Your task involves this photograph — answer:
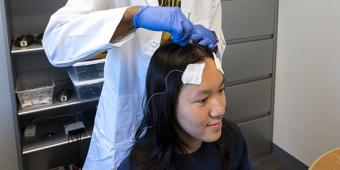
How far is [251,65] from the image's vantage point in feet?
7.43

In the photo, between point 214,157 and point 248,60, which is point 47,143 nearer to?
point 214,157

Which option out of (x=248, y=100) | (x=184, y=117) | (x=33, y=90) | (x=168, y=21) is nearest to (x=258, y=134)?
(x=248, y=100)

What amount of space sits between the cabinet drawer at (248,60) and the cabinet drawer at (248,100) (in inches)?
2.7

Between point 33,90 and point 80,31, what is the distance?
91 cm

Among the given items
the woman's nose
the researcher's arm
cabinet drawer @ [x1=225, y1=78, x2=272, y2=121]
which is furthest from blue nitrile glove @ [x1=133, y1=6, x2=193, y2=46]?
cabinet drawer @ [x1=225, y1=78, x2=272, y2=121]

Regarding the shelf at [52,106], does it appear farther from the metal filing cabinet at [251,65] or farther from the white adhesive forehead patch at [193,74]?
the white adhesive forehead patch at [193,74]

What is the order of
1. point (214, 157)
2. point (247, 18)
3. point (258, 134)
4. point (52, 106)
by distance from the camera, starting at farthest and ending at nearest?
point (258, 134), point (247, 18), point (52, 106), point (214, 157)

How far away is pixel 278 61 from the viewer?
2.30m

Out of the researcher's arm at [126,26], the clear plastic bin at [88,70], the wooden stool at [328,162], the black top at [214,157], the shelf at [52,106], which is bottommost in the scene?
the shelf at [52,106]

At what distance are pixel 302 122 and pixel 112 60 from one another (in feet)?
4.66

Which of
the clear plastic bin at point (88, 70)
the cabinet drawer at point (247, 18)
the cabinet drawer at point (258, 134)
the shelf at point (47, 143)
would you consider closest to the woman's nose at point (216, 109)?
the clear plastic bin at point (88, 70)

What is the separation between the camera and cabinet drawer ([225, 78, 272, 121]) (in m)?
2.27

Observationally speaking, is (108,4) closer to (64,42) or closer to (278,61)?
(64,42)

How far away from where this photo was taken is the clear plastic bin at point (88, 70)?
5.77ft
